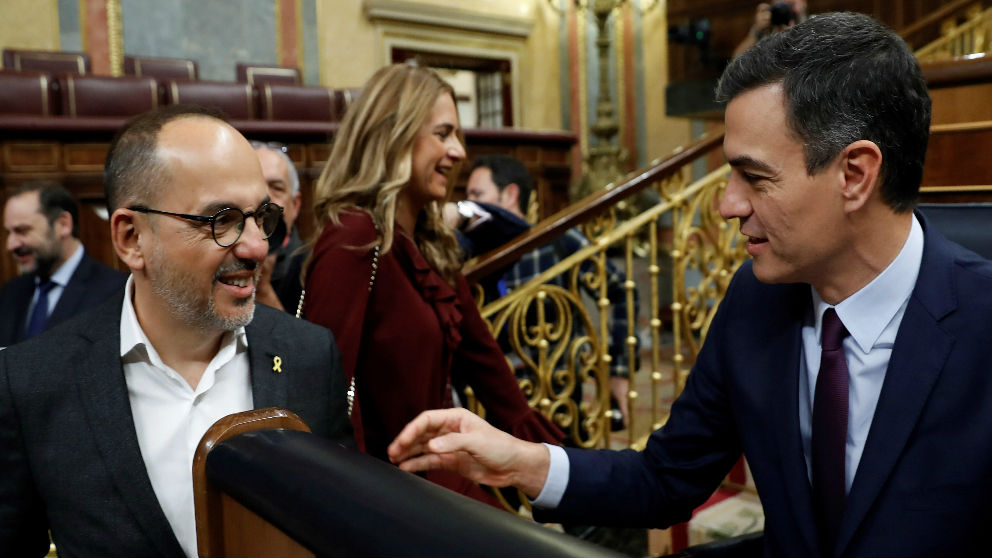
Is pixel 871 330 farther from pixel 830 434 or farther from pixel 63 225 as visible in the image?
pixel 63 225

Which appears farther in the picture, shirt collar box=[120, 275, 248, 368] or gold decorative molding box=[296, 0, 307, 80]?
gold decorative molding box=[296, 0, 307, 80]

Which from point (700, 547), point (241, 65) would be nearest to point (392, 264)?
point (700, 547)

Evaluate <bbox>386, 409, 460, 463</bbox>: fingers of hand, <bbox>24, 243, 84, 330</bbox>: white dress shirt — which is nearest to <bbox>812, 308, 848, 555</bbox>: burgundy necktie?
<bbox>386, 409, 460, 463</bbox>: fingers of hand

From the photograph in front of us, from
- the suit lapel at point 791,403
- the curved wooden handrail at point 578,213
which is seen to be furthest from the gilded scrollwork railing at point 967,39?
the suit lapel at point 791,403

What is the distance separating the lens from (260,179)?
51.6 inches

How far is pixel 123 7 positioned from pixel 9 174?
3.74 meters

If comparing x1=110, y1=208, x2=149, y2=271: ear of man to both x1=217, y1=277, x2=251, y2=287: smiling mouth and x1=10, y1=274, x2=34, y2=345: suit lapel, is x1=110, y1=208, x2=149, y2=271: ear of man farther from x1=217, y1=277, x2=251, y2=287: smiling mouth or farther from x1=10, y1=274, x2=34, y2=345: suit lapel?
x1=10, y1=274, x2=34, y2=345: suit lapel

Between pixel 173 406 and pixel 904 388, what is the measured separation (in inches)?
41.5

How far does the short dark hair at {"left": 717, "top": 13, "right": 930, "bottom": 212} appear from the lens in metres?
1.11

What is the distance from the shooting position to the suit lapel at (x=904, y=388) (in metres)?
1.09

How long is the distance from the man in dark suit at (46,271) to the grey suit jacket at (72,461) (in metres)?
2.36

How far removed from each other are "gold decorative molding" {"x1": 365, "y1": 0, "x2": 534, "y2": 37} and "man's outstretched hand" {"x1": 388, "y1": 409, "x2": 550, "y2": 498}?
28.1ft

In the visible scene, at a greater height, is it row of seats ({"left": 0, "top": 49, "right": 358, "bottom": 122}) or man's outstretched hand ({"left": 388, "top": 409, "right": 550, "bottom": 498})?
row of seats ({"left": 0, "top": 49, "right": 358, "bottom": 122})

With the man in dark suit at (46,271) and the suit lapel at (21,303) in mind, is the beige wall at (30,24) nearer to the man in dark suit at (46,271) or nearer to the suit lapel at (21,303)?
the man in dark suit at (46,271)
